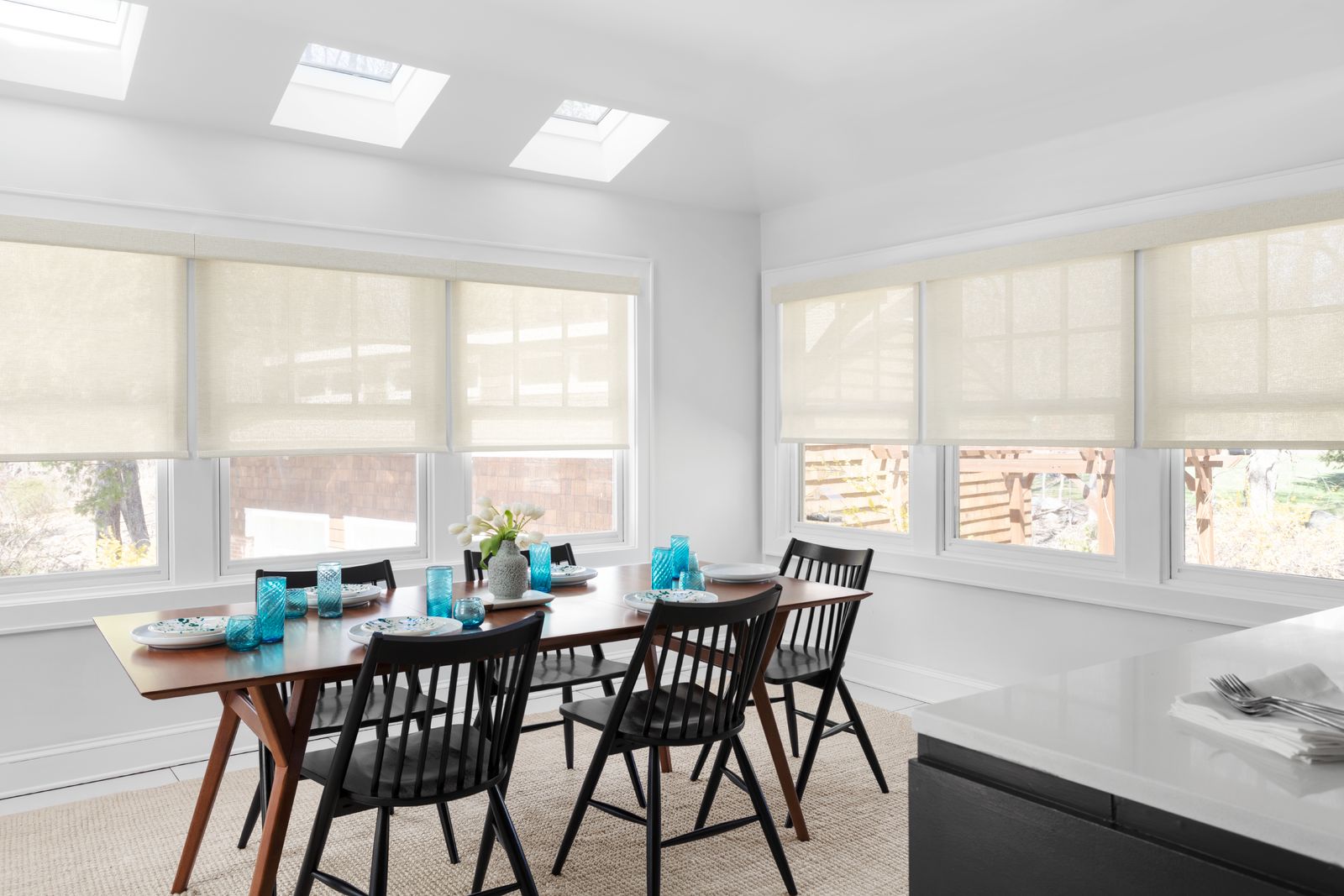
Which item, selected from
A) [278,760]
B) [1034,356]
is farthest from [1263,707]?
[1034,356]

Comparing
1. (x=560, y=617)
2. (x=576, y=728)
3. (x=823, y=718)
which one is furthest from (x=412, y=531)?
(x=823, y=718)

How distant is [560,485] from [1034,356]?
92.4 inches

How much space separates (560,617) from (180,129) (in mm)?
2553

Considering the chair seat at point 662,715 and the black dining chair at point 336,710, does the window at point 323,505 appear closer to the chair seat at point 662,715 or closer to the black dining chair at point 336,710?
the black dining chair at point 336,710

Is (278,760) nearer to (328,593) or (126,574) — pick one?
(328,593)

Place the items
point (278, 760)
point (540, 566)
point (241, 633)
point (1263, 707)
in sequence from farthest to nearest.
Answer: point (540, 566) < point (241, 633) < point (278, 760) < point (1263, 707)

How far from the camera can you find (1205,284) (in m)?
3.61

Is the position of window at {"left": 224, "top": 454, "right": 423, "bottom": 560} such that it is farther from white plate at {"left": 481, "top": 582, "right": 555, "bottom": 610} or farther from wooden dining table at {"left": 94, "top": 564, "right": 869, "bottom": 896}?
white plate at {"left": 481, "top": 582, "right": 555, "bottom": 610}

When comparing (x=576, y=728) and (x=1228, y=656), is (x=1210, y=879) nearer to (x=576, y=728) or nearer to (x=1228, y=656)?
(x=1228, y=656)

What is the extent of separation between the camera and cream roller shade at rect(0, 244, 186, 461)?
3504mm

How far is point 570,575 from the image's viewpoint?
11.4 ft

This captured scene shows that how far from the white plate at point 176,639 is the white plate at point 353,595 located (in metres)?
0.44

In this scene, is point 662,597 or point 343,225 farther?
point 343,225

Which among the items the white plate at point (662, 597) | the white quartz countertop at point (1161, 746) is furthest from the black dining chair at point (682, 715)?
the white quartz countertop at point (1161, 746)
